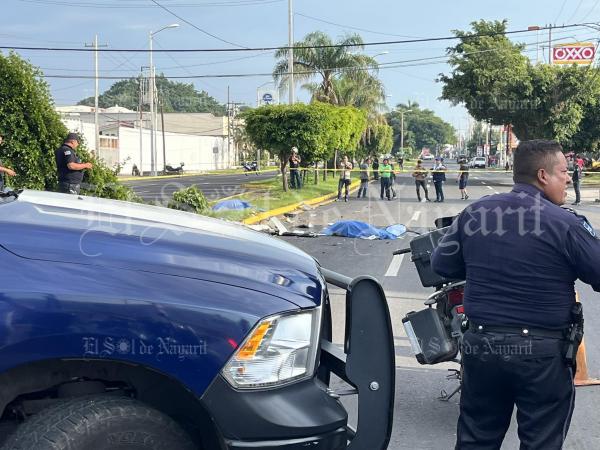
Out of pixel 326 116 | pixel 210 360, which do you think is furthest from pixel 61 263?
pixel 326 116

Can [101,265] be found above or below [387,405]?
above

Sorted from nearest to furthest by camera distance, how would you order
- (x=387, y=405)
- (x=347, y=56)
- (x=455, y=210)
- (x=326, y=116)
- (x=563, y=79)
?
1. (x=387, y=405)
2. (x=455, y=210)
3. (x=326, y=116)
4. (x=563, y=79)
5. (x=347, y=56)

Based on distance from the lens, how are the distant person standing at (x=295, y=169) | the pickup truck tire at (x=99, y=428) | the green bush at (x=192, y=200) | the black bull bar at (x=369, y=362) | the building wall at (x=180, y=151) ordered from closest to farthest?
the pickup truck tire at (x=99, y=428) → the black bull bar at (x=369, y=362) → the green bush at (x=192, y=200) → the distant person standing at (x=295, y=169) → the building wall at (x=180, y=151)

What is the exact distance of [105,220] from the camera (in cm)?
304

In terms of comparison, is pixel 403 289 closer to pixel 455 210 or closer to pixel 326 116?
pixel 455 210

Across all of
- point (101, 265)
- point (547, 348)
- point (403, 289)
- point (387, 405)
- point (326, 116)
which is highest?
point (326, 116)

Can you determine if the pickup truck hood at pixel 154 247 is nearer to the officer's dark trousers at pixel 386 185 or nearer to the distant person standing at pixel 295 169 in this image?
the officer's dark trousers at pixel 386 185

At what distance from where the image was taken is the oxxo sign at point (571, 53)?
48781 mm

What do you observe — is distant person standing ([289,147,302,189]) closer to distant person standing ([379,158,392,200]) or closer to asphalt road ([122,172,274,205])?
asphalt road ([122,172,274,205])

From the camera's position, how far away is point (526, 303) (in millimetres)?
3023

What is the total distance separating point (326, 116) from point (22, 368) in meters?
25.0

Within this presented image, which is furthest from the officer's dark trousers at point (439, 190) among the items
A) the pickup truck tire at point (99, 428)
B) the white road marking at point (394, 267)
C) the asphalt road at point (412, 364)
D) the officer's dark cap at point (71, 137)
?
the pickup truck tire at point (99, 428)

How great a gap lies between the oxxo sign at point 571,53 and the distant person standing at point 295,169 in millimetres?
28201

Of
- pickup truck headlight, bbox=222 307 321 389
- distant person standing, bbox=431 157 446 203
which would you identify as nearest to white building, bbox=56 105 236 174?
distant person standing, bbox=431 157 446 203
